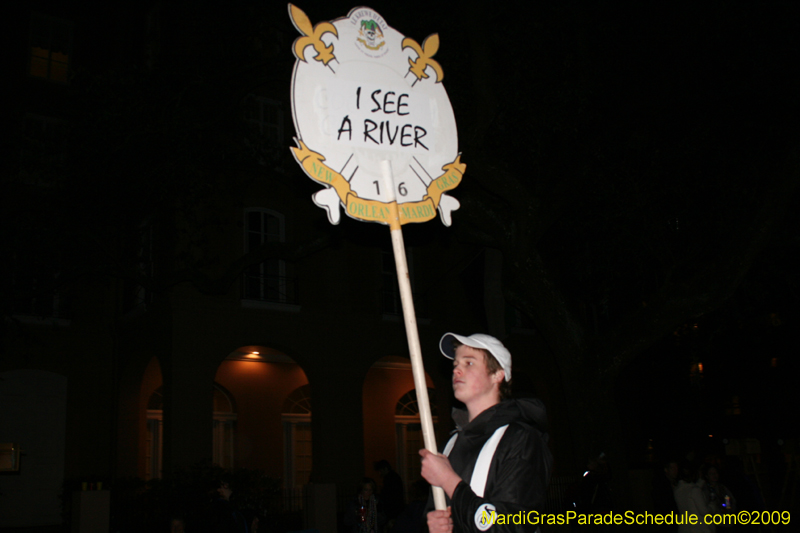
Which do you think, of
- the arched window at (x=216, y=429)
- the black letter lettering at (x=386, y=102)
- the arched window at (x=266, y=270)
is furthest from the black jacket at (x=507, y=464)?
the arched window at (x=216, y=429)

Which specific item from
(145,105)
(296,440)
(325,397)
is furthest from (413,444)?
(145,105)

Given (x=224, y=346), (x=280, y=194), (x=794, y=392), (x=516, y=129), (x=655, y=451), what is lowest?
(x=655, y=451)

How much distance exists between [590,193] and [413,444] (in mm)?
11490

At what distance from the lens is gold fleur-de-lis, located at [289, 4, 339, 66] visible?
11.3 feet

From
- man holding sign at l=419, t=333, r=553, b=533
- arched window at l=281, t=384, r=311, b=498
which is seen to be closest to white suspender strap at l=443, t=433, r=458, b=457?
man holding sign at l=419, t=333, r=553, b=533

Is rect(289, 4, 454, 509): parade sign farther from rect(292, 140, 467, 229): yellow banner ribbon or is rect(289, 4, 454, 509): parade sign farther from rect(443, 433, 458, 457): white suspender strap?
rect(443, 433, 458, 457): white suspender strap

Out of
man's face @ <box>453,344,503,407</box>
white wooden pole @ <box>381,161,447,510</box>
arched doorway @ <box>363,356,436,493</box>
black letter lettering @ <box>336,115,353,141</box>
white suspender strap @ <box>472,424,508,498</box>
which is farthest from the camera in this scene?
arched doorway @ <box>363,356,436,493</box>

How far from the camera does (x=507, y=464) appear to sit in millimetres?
2721

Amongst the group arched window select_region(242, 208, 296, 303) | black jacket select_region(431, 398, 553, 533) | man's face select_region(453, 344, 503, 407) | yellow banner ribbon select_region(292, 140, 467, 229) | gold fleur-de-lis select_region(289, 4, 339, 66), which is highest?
arched window select_region(242, 208, 296, 303)

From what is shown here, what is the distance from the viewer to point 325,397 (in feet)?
52.3

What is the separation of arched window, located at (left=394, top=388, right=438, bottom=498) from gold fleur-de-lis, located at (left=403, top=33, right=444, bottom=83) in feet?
54.2

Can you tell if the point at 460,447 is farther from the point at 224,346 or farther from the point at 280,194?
the point at 280,194

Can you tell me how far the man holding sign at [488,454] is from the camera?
2.63 meters

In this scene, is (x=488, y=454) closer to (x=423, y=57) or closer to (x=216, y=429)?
(x=423, y=57)
